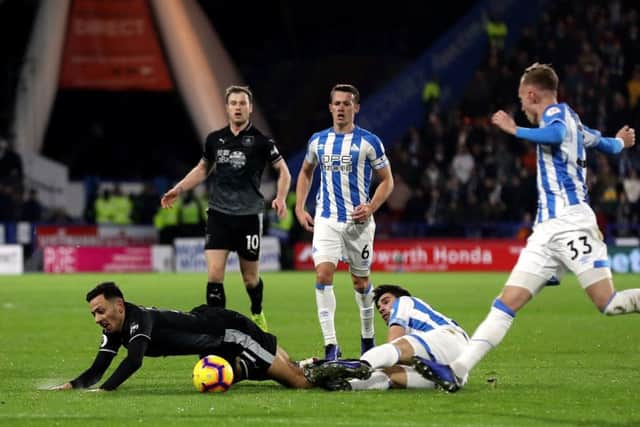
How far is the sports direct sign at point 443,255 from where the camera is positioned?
29938mm

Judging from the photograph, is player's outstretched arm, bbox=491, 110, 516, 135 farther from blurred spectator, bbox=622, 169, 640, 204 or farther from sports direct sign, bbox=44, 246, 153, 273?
sports direct sign, bbox=44, 246, 153, 273

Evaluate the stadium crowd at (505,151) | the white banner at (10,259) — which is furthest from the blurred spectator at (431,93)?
the white banner at (10,259)

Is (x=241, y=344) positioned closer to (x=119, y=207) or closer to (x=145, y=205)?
(x=119, y=207)

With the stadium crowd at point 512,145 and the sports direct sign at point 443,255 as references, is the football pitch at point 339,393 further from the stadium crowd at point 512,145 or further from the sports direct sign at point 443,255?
the sports direct sign at point 443,255

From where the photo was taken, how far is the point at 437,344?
912cm

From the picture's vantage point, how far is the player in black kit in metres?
12.4

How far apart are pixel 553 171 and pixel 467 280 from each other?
1712 cm

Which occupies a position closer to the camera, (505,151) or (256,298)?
(256,298)

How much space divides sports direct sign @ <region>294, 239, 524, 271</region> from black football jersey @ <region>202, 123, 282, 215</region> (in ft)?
56.8

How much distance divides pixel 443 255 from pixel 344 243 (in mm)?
19284

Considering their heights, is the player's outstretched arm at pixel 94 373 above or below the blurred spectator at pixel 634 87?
below

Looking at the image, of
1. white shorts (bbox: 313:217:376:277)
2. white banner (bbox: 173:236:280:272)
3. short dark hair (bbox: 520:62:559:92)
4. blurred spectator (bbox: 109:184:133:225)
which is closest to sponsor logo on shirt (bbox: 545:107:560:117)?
short dark hair (bbox: 520:62:559:92)

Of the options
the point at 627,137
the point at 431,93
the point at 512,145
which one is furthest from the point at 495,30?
the point at 627,137

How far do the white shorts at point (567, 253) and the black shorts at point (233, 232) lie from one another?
14.5 ft
